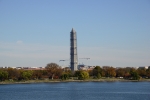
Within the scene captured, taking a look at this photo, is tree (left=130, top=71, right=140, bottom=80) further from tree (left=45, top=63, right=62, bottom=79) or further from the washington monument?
the washington monument

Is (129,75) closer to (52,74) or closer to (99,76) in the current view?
(99,76)

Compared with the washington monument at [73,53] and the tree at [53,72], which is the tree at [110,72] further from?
the washington monument at [73,53]

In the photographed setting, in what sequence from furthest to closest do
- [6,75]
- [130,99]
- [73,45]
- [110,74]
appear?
[73,45] → [110,74] → [6,75] → [130,99]

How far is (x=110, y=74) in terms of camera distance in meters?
63.0

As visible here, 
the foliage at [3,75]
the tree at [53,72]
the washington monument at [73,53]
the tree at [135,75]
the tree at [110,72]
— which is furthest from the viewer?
the washington monument at [73,53]

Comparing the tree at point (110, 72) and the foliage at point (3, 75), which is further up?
the tree at point (110, 72)

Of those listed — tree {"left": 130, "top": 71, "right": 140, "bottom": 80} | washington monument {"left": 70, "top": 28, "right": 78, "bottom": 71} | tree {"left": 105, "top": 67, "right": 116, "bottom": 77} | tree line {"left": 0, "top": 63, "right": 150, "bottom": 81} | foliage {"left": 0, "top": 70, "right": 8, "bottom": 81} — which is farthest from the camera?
washington monument {"left": 70, "top": 28, "right": 78, "bottom": 71}

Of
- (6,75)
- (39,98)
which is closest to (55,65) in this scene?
(6,75)

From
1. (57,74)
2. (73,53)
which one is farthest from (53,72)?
(73,53)

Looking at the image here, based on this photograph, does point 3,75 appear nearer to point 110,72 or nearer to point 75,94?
point 110,72

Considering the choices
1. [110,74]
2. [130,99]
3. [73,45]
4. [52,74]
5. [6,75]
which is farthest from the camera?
[73,45]

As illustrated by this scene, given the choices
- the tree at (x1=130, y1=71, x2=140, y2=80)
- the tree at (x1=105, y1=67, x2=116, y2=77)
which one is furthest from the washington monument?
the tree at (x1=130, y1=71, x2=140, y2=80)

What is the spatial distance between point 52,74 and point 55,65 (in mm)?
2597

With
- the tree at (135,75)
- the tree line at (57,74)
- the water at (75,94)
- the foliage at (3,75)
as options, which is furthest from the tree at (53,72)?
the water at (75,94)
